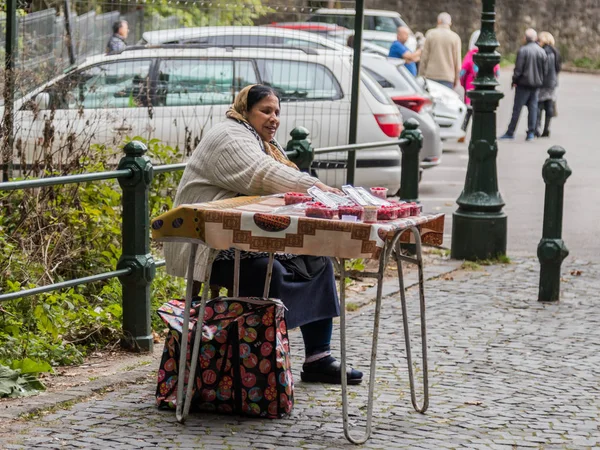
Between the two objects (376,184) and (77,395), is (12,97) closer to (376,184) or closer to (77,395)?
(77,395)

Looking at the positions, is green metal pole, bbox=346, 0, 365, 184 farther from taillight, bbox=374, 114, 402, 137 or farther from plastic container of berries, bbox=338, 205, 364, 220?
plastic container of berries, bbox=338, 205, 364, 220

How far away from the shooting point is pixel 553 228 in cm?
807

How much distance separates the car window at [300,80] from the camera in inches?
415

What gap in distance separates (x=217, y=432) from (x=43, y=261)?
2532 mm

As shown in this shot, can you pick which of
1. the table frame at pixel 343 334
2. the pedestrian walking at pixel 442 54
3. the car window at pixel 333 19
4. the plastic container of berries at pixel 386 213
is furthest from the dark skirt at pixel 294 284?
the pedestrian walking at pixel 442 54

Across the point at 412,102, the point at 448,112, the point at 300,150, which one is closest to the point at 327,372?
the point at 300,150

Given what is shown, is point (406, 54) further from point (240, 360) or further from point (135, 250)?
point (240, 360)

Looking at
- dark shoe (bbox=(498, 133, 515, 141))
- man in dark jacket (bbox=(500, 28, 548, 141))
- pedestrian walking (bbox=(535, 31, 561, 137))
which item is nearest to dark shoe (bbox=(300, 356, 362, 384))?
man in dark jacket (bbox=(500, 28, 548, 141))

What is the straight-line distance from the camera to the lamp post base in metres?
9.38

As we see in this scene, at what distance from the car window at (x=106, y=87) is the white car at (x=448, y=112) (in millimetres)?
8466

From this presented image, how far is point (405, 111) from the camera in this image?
14102mm

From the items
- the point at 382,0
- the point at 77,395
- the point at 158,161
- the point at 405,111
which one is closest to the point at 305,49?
the point at 158,161

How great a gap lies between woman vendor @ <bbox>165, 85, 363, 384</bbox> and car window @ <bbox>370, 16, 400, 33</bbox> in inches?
935

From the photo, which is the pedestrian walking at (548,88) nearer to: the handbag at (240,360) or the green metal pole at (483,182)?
the green metal pole at (483,182)
